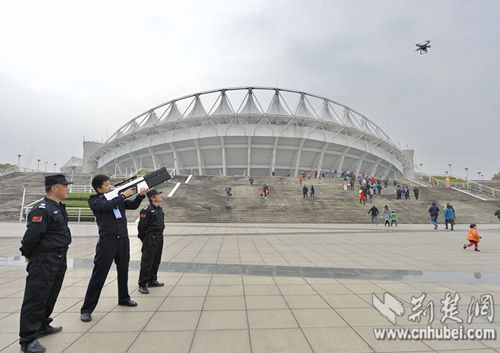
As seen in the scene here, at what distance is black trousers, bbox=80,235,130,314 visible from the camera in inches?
139

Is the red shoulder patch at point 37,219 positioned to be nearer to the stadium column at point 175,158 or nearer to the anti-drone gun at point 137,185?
the anti-drone gun at point 137,185

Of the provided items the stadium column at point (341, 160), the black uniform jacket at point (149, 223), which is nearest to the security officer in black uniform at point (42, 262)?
the black uniform jacket at point (149, 223)

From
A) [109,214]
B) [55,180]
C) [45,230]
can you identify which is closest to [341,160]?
[109,214]

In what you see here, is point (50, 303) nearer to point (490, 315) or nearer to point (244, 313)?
point (244, 313)

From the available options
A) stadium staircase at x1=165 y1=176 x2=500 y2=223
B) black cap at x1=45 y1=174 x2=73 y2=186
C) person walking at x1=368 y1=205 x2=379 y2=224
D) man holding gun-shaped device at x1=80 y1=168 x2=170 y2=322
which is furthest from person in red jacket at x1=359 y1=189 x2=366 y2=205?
black cap at x1=45 y1=174 x2=73 y2=186

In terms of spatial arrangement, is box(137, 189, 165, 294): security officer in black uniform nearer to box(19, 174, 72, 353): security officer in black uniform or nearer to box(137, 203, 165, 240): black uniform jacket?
box(137, 203, 165, 240): black uniform jacket

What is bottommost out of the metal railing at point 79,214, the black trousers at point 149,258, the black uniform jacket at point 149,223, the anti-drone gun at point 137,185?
the metal railing at point 79,214

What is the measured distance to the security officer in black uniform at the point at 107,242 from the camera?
11.6ft

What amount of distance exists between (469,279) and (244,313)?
4426 millimetres

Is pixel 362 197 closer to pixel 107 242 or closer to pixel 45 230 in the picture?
pixel 107 242

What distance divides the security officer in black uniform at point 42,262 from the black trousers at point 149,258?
1504mm

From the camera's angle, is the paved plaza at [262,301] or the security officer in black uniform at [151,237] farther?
the security officer in black uniform at [151,237]

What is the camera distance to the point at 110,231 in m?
3.69

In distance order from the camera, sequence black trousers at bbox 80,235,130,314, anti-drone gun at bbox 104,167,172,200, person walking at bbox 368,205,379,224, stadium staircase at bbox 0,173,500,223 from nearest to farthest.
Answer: black trousers at bbox 80,235,130,314
anti-drone gun at bbox 104,167,172,200
person walking at bbox 368,205,379,224
stadium staircase at bbox 0,173,500,223
